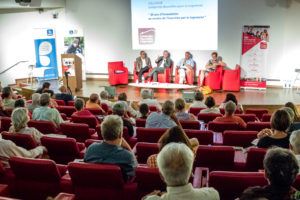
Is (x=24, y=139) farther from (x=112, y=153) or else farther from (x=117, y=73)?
(x=117, y=73)

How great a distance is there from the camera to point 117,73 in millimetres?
11312

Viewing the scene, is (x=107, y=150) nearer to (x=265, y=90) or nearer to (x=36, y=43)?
(x=265, y=90)

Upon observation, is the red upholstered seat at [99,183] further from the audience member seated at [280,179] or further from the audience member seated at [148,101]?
the audience member seated at [148,101]

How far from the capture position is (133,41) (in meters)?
11.3

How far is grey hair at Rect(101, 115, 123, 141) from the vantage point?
268 centimetres

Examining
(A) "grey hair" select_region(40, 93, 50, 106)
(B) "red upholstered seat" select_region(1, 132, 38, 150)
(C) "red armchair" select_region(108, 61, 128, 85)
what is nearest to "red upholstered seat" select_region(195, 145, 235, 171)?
(B) "red upholstered seat" select_region(1, 132, 38, 150)

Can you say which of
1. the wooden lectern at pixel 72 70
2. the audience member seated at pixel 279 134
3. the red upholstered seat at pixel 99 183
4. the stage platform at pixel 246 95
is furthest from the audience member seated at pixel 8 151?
the wooden lectern at pixel 72 70

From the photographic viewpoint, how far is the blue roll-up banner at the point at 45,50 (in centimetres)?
1276

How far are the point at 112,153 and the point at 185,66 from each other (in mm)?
8266

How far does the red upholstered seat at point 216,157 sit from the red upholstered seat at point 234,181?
2.35 ft

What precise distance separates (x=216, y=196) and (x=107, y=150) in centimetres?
110

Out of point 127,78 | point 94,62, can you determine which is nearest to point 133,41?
point 127,78

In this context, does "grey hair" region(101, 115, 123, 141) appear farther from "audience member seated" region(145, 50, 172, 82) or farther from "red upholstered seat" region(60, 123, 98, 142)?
"audience member seated" region(145, 50, 172, 82)

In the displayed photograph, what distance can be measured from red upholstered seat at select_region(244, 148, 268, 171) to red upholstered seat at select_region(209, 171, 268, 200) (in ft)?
2.25
